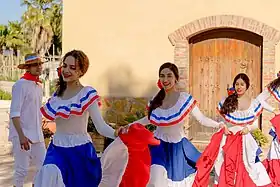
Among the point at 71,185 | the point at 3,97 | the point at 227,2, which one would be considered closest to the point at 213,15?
the point at 227,2

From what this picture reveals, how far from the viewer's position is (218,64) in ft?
35.0

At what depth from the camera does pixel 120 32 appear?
11078mm

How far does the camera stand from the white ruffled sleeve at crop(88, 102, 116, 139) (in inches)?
178

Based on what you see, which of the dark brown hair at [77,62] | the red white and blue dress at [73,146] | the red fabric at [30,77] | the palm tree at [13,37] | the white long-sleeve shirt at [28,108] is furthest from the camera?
the palm tree at [13,37]

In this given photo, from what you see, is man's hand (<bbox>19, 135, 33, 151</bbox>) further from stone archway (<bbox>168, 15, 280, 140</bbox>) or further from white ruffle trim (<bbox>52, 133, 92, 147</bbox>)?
stone archway (<bbox>168, 15, 280, 140</bbox>)

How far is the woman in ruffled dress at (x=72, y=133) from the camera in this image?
4.38 m

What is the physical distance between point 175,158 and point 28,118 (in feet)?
5.68

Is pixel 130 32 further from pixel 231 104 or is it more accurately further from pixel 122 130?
pixel 122 130

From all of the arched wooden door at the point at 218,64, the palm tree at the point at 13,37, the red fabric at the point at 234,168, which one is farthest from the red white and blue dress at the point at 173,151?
the palm tree at the point at 13,37

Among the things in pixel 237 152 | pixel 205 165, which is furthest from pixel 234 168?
pixel 205 165

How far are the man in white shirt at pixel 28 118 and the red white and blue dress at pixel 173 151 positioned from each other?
4.30 ft

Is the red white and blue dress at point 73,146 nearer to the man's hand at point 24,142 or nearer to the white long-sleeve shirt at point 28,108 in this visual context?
the man's hand at point 24,142

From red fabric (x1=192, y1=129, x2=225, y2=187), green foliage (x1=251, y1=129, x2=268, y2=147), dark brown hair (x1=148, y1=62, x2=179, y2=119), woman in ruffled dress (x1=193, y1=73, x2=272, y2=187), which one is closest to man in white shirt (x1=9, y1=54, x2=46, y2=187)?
dark brown hair (x1=148, y1=62, x2=179, y2=119)

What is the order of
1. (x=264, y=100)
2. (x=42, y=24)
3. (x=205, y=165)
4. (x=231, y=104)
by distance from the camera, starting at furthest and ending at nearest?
(x=42, y=24), (x=264, y=100), (x=231, y=104), (x=205, y=165)
